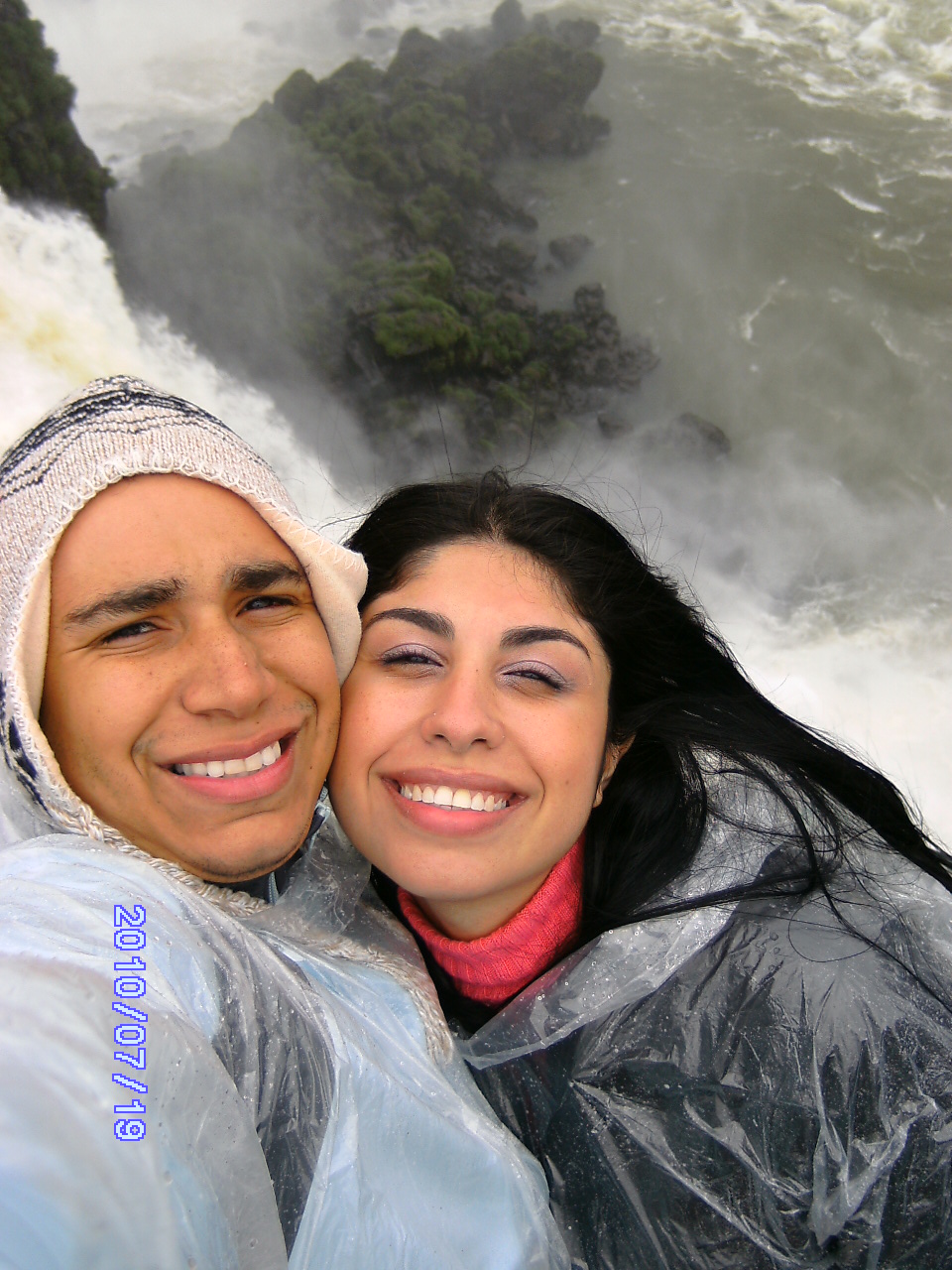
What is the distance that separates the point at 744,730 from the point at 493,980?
30.6 inches

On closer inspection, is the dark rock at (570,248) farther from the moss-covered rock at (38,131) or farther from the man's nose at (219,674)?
the man's nose at (219,674)

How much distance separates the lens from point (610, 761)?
176cm

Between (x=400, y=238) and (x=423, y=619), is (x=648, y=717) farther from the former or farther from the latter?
(x=400, y=238)

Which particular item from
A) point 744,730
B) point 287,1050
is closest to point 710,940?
point 744,730

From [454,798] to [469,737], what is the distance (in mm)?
110

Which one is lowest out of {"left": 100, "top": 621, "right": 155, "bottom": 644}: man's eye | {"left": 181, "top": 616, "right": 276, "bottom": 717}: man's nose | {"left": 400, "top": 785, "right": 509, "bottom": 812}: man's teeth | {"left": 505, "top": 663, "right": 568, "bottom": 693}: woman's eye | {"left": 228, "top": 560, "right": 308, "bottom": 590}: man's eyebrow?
{"left": 400, "top": 785, "right": 509, "bottom": 812}: man's teeth

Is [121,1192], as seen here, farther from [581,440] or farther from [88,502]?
[581,440]

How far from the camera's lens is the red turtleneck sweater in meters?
1.59

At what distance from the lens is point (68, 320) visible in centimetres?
488

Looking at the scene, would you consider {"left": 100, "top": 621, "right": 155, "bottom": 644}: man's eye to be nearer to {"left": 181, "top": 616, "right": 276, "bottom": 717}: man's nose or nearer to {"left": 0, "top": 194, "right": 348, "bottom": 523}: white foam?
{"left": 181, "top": 616, "right": 276, "bottom": 717}: man's nose

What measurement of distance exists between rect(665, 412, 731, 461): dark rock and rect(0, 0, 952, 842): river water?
64 mm

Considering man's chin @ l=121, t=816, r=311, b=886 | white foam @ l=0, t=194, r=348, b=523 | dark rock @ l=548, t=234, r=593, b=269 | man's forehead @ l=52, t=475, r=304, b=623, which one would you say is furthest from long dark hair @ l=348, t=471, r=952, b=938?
dark rock @ l=548, t=234, r=593, b=269

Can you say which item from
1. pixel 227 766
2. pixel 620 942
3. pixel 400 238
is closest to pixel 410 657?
pixel 227 766

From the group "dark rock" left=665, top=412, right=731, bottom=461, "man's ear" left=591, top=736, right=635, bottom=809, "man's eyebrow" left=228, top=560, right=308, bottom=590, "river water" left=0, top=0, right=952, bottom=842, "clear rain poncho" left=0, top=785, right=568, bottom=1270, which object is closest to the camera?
"clear rain poncho" left=0, top=785, right=568, bottom=1270
